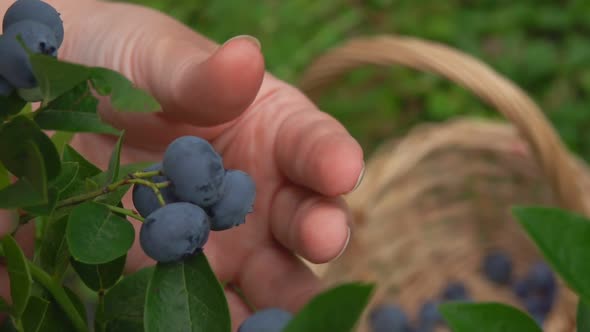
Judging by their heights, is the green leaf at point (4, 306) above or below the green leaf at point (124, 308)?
above

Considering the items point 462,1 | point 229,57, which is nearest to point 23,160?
point 229,57

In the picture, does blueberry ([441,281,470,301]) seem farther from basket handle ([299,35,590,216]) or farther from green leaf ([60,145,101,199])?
green leaf ([60,145,101,199])

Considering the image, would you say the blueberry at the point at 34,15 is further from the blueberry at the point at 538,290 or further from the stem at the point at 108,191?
the blueberry at the point at 538,290

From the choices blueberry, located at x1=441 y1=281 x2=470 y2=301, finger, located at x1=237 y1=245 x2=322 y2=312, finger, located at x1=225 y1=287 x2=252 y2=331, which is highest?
finger, located at x1=237 y1=245 x2=322 y2=312

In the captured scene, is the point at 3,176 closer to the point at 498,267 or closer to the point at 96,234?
the point at 96,234

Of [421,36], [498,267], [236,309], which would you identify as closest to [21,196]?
[236,309]

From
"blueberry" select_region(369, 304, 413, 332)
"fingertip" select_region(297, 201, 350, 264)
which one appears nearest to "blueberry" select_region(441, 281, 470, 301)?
"blueberry" select_region(369, 304, 413, 332)

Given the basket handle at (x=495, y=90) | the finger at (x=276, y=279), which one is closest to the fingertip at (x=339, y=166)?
the finger at (x=276, y=279)

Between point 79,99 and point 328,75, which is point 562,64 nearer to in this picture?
point 328,75
